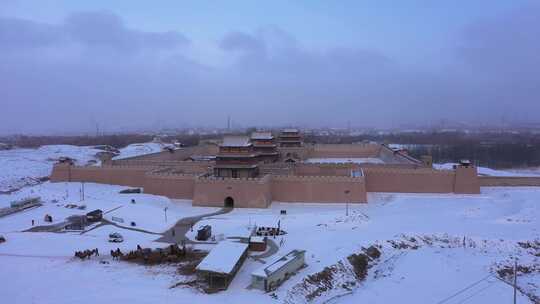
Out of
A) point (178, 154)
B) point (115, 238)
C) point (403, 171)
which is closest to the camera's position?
point (115, 238)

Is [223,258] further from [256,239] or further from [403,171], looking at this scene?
[403,171]

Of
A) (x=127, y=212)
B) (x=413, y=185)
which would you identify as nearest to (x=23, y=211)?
(x=127, y=212)

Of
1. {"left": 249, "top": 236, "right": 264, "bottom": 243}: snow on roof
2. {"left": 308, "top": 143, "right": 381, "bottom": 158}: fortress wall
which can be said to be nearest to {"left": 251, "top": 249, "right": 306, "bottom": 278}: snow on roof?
{"left": 249, "top": 236, "right": 264, "bottom": 243}: snow on roof

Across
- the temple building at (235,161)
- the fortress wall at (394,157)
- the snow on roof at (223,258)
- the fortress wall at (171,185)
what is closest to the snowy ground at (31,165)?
the fortress wall at (171,185)

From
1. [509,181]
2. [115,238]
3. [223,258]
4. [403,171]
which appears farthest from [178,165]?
[509,181]

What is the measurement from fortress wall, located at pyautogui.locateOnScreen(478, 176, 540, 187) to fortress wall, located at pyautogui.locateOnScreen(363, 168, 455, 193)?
4309mm

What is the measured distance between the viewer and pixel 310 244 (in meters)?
20.9

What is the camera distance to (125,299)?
46.2ft

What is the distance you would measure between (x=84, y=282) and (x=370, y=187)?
26638 millimetres

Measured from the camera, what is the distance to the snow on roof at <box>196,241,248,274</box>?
15.8 m

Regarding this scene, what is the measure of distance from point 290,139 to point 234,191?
2545 centimetres

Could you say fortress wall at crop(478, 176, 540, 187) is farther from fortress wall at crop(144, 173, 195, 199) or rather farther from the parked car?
the parked car

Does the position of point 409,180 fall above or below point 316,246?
above

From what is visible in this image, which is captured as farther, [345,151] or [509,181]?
[345,151]
